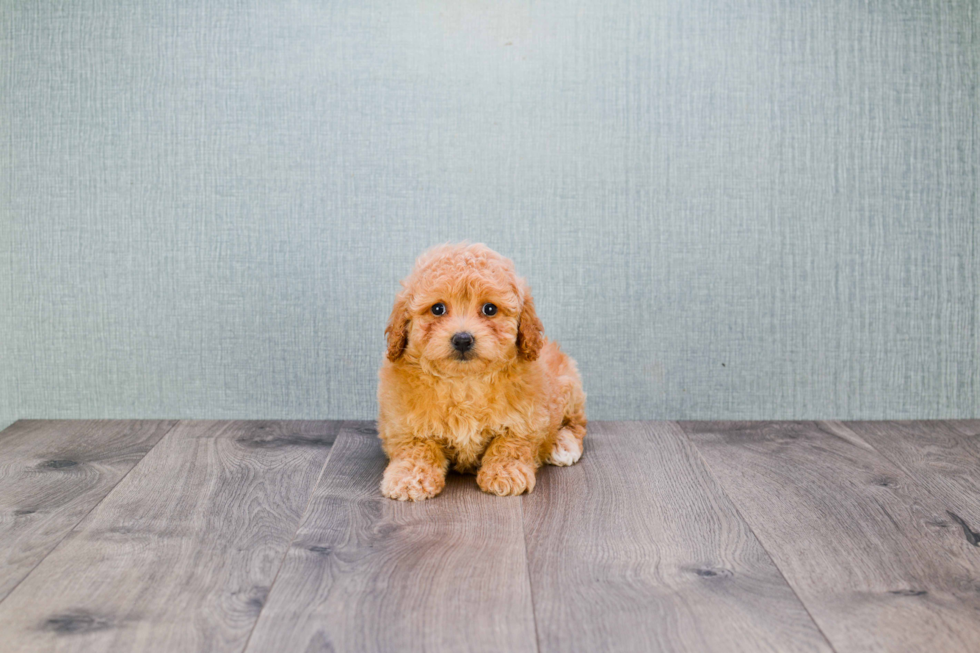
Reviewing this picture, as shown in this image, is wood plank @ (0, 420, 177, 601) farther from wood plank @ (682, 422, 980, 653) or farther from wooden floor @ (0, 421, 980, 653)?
wood plank @ (682, 422, 980, 653)

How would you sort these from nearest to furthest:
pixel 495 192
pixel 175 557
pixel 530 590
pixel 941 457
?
pixel 530 590, pixel 175 557, pixel 941 457, pixel 495 192

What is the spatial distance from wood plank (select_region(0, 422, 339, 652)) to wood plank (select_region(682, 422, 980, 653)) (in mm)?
1018

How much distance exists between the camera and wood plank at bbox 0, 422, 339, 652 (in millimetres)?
1331

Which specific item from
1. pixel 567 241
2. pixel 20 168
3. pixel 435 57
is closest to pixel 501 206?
pixel 567 241

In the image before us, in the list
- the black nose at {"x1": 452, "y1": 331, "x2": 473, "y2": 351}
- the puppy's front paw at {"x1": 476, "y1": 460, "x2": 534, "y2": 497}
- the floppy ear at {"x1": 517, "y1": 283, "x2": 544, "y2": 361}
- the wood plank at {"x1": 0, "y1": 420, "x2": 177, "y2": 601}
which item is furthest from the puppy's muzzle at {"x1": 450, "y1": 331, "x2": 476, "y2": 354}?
the wood plank at {"x1": 0, "y1": 420, "x2": 177, "y2": 601}

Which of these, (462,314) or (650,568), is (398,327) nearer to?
(462,314)

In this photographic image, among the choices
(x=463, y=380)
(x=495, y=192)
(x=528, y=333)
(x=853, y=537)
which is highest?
(x=495, y=192)

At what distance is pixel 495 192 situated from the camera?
2547mm

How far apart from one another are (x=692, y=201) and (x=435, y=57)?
91 cm

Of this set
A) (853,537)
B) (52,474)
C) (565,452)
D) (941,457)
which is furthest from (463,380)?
(941,457)

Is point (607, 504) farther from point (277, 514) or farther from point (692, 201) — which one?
point (692, 201)

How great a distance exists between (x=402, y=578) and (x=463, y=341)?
0.55 m

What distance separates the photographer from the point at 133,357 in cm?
262

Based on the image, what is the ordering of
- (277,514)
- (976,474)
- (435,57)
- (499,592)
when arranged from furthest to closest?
(435,57)
(976,474)
(277,514)
(499,592)
